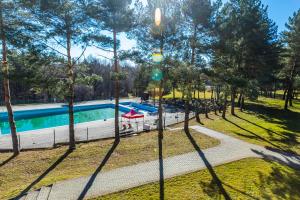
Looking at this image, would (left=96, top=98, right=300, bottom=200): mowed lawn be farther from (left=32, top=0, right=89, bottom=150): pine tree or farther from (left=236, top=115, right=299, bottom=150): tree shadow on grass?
(left=32, top=0, right=89, bottom=150): pine tree

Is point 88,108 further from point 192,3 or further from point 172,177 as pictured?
point 172,177

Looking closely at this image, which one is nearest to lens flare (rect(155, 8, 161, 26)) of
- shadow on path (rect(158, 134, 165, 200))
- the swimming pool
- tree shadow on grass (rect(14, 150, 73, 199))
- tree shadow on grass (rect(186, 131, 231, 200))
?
shadow on path (rect(158, 134, 165, 200))

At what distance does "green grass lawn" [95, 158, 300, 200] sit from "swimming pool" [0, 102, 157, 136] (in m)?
19.9

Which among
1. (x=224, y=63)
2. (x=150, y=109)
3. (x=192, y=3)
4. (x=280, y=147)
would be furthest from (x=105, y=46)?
(x=150, y=109)

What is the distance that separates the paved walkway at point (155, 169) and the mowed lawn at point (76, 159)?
64 centimetres

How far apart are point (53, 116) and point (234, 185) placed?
2810 cm

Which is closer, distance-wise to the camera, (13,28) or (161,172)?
(161,172)

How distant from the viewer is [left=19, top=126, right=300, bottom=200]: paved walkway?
8.93 meters

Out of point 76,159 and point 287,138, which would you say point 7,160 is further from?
point 287,138

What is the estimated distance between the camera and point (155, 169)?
36.0 feet

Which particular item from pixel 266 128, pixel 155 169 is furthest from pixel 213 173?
pixel 266 128

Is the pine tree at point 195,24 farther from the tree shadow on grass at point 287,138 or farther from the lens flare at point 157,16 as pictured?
the tree shadow on grass at point 287,138

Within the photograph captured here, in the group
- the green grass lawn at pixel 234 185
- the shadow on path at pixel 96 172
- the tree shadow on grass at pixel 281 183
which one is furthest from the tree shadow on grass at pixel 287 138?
the shadow on path at pixel 96 172

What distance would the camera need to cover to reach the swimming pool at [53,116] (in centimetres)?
2677
